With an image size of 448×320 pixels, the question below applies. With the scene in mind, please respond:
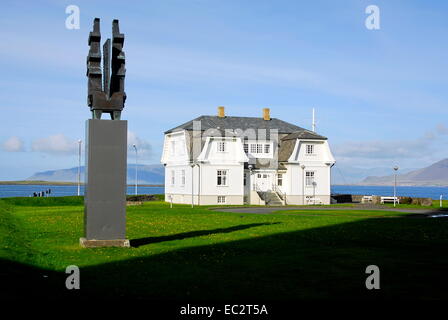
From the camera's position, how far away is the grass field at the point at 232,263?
12.1 metres

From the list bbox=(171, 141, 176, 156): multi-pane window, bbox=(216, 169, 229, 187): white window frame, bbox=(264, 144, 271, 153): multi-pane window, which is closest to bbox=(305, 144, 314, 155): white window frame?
bbox=(264, 144, 271, 153): multi-pane window

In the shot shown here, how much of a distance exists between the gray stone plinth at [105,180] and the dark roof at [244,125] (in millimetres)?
38978

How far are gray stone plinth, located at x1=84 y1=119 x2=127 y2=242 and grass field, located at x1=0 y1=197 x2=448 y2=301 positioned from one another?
0.94 metres

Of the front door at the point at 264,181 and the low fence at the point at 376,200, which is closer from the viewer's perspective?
the front door at the point at 264,181

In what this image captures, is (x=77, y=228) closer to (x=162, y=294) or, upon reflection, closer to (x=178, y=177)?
(x=162, y=294)

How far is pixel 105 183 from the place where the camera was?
2017 centimetres

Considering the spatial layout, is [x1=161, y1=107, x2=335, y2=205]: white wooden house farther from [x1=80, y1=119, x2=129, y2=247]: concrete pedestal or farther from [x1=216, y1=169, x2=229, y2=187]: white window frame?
[x1=80, y1=119, x2=129, y2=247]: concrete pedestal

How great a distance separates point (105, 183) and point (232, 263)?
6005mm

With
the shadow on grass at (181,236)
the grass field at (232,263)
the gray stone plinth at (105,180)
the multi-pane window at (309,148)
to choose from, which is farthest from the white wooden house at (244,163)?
the gray stone plinth at (105,180)

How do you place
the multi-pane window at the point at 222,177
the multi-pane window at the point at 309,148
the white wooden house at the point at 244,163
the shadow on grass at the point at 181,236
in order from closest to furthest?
the shadow on grass at the point at 181,236
the white wooden house at the point at 244,163
the multi-pane window at the point at 222,177
the multi-pane window at the point at 309,148

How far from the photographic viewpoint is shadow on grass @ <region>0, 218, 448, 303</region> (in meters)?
11.9

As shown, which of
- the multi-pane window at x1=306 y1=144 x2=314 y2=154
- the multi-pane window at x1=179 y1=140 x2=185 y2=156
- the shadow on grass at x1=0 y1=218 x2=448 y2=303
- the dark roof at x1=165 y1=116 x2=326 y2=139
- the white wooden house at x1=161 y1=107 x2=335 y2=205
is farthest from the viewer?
the multi-pane window at x1=306 y1=144 x2=314 y2=154

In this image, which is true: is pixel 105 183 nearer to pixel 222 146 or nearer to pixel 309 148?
pixel 222 146

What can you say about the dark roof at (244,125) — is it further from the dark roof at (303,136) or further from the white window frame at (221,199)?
the white window frame at (221,199)
